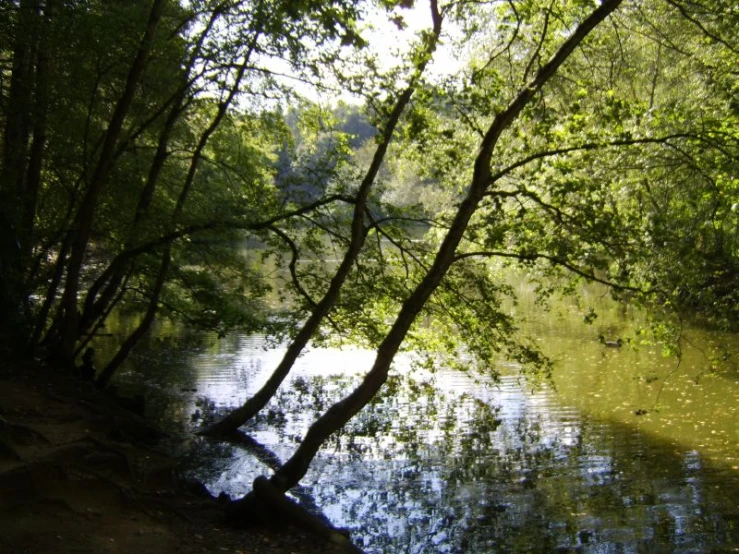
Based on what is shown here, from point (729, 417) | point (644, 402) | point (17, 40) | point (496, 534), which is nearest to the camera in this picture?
point (496, 534)

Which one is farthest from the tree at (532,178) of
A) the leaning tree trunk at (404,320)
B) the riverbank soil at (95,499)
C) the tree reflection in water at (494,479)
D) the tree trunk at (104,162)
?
the tree trunk at (104,162)

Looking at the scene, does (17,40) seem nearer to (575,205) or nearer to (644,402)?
(575,205)

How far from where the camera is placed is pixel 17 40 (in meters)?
9.87

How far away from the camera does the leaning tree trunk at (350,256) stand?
9.30m

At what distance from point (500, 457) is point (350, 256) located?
3833mm

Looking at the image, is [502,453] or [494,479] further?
[502,453]

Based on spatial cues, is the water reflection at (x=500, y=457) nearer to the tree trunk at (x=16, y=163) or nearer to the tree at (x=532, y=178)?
the tree at (x=532, y=178)

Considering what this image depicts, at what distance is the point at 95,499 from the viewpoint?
671cm

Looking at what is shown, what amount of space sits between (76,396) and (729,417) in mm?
10920

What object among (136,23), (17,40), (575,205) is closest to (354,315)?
(575,205)

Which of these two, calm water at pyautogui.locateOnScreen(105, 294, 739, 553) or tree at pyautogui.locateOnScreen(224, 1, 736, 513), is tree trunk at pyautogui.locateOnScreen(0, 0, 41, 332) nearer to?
calm water at pyautogui.locateOnScreen(105, 294, 739, 553)

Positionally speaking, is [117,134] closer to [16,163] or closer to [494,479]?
[16,163]

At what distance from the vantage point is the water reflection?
27.1 ft

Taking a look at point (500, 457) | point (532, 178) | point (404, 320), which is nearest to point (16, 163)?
point (404, 320)
